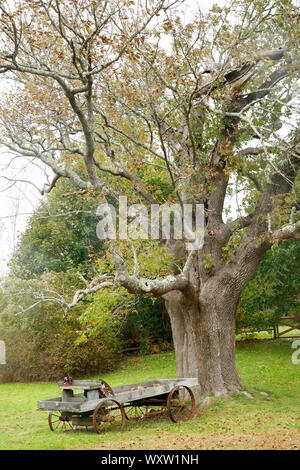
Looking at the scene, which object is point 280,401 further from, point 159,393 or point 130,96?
point 130,96

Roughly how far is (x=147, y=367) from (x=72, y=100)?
43.9 ft

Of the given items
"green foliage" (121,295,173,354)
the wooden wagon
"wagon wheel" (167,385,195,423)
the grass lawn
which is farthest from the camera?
"green foliage" (121,295,173,354)

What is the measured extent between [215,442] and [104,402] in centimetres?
221

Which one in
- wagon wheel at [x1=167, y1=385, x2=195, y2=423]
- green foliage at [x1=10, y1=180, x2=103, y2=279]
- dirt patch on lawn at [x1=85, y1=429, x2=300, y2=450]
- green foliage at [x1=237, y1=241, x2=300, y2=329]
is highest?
green foliage at [x1=10, y1=180, x2=103, y2=279]

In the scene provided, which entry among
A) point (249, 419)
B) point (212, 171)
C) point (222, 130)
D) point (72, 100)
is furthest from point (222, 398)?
point (72, 100)

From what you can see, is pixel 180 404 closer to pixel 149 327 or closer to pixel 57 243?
pixel 149 327

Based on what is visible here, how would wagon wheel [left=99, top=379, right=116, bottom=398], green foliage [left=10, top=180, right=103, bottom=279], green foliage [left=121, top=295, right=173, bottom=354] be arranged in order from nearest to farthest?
wagon wheel [left=99, top=379, right=116, bottom=398] < green foliage [left=10, top=180, right=103, bottom=279] < green foliage [left=121, top=295, right=173, bottom=354]

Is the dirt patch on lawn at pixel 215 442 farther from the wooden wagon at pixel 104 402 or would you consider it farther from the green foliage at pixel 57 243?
the green foliage at pixel 57 243

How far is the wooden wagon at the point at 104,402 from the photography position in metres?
8.65

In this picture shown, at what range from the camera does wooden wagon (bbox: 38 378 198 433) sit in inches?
340

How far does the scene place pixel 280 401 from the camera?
11.0 m

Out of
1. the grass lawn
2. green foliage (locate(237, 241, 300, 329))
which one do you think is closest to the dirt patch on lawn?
the grass lawn

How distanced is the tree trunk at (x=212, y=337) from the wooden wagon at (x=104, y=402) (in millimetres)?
719

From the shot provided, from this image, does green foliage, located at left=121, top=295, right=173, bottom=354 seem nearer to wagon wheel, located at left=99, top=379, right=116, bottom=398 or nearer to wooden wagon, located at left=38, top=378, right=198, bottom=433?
wooden wagon, located at left=38, top=378, right=198, bottom=433
